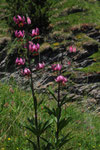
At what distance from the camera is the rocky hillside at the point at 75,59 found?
461 centimetres

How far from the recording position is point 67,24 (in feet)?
24.6

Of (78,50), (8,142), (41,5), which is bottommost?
(78,50)

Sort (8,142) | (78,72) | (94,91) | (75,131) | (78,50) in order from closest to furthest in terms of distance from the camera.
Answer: (8,142) < (75,131) < (94,91) < (78,72) < (78,50)

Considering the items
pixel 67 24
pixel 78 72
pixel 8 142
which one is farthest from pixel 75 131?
pixel 67 24

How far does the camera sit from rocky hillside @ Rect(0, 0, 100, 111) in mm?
4611

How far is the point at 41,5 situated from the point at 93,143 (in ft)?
20.4

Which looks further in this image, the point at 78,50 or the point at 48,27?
the point at 48,27

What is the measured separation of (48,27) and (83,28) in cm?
139

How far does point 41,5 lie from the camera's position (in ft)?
23.5

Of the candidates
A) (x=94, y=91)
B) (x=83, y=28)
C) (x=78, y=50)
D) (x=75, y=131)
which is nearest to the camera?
(x=75, y=131)

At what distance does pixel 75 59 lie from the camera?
5410 mm

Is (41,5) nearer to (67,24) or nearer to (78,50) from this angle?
(67,24)

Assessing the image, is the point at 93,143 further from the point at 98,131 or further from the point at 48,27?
the point at 48,27

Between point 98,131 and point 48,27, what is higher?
point 48,27
